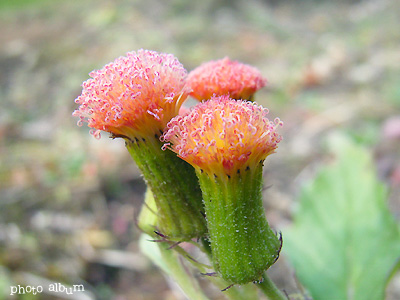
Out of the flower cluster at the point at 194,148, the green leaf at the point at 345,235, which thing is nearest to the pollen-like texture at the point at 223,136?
the flower cluster at the point at 194,148

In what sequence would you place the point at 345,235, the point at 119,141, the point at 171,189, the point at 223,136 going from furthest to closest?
the point at 119,141
the point at 345,235
the point at 171,189
the point at 223,136

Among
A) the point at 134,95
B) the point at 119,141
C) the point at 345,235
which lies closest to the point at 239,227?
the point at 134,95

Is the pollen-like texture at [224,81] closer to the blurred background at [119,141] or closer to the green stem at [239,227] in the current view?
the green stem at [239,227]

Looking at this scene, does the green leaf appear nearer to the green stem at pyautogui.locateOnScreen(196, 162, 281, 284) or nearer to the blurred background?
the blurred background

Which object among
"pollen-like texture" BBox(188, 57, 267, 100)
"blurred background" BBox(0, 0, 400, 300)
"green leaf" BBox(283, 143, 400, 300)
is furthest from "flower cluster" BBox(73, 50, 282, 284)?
"blurred background" BBox(0, 0, 400, 300)

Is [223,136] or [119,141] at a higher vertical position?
[119,141]

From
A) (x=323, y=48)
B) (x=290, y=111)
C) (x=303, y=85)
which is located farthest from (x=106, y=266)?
(x=323, y=48)

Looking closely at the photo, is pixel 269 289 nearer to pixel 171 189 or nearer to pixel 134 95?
pixel 171 189
